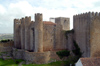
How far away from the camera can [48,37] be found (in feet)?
84.8

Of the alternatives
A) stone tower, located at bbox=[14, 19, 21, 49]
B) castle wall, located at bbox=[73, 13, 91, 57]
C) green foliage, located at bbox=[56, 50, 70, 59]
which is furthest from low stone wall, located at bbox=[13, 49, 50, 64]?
stone tower, located at bbox=[14, 19, 21, 49]

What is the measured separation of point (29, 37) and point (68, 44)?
25.1ft

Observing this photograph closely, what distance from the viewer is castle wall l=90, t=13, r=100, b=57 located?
19812 millimetres

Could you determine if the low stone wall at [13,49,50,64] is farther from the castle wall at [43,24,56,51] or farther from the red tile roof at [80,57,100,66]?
the red tile roof at [80,57,100,66]

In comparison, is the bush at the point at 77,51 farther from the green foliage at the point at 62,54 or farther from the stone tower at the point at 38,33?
the stone tower at the point at 38,33

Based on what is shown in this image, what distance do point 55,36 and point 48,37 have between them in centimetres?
151

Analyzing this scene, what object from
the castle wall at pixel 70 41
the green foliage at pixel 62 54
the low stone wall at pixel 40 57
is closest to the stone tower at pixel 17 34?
the low stone wall at pixel 40 57

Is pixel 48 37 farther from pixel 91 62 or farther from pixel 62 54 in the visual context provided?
pixel 91 62

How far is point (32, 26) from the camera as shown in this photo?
26.0m

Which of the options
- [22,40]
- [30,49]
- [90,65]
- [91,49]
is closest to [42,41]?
[30,49]

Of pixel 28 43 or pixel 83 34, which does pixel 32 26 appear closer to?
pixel 28 43

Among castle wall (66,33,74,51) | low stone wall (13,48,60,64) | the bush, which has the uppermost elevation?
castle wall (66,33,74,51)

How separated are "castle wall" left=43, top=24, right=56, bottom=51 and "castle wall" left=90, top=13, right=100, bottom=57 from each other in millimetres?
8523

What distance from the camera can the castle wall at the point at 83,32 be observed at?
2038cm
